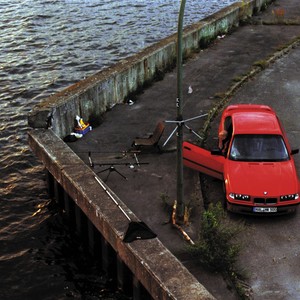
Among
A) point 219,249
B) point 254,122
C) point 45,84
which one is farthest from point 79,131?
point 45,84

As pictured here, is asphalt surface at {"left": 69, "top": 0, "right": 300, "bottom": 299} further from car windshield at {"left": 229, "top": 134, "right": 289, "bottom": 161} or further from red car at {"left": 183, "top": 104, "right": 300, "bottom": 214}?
car windshield at {"left": 229, "top": 134, "right": 289, "bottom": 161}

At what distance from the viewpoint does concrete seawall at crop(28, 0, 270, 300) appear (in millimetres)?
10575

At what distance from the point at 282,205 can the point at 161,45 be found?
Answer: 12.4 m

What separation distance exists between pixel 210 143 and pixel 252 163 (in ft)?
11.3

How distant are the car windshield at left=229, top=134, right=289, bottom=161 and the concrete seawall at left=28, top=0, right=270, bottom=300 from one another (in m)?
3.35

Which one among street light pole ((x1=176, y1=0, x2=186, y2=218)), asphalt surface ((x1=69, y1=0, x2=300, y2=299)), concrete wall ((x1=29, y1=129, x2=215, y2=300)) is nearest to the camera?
concrete wall ((x1=29, y1=129, x2=215, y2=300))

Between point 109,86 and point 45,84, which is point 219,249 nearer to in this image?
point 109,86

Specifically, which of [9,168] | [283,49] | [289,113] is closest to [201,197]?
[289,113]

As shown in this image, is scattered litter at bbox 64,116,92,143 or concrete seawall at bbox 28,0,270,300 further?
scattered litter at bbox 64,116,92,143

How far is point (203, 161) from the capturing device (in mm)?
14578

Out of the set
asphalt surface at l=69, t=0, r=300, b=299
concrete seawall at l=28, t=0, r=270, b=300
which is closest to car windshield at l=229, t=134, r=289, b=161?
asphalt surface at l=69, t=0, r=300, b=299

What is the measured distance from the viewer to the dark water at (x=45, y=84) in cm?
1410

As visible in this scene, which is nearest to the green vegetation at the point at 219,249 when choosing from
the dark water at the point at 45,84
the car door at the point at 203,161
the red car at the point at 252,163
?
the red car at the point at 252,163

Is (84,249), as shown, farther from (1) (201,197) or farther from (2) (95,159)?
(1) (201,197)
